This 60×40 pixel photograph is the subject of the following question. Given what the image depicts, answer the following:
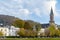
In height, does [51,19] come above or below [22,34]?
above

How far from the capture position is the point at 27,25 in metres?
98.0

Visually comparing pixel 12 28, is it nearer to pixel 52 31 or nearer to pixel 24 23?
pixel 24 23

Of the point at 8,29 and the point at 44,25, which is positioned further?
the point at 44,25

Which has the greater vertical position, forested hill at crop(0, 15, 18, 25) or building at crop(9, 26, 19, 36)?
forested hill at crop(0, 15, 18, 25)

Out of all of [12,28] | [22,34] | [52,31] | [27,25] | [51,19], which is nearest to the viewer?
[22,34]

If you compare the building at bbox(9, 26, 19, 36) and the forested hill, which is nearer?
the building at bbox(9, 26, 19, 36)

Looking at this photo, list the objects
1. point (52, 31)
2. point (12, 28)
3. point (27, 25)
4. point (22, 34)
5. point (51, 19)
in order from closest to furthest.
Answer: point (22, 34) < point (52, 31) < point (27, 25) < point (12, 28) < point (51, 19)

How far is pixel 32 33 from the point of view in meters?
79.6

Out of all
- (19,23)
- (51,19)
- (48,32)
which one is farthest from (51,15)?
(48,32)

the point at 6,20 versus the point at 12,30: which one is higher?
the point at 6,20

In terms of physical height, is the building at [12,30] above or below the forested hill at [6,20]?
below

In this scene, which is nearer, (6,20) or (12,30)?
(12,30)

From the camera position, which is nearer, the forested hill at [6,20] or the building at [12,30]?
the building at [12,30]

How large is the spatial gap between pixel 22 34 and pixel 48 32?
40.4 feet
